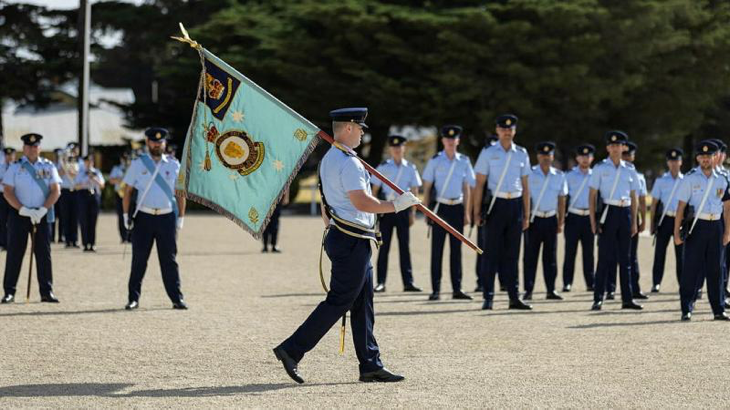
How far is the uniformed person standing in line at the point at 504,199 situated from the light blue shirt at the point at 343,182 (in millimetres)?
4857

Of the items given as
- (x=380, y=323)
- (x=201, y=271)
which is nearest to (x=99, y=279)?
(x=201, y=271)

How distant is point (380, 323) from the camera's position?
12.0 m

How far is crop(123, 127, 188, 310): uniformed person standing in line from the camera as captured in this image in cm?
1296

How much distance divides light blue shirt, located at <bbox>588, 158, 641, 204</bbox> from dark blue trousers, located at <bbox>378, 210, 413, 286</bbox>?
311 cm

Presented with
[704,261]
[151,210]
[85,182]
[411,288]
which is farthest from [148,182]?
[85,182]

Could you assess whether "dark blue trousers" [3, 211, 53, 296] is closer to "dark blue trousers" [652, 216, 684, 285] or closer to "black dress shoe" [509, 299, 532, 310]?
"black dress shoe" [509, 299, 532, 310]

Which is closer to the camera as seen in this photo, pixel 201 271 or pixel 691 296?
pixel 691 296

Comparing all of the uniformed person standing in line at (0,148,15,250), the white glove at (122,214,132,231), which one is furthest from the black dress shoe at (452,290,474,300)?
the uniformed person standing in line at (0,148,15,250)

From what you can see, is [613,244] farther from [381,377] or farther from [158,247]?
[381,377]

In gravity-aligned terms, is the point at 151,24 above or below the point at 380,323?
above

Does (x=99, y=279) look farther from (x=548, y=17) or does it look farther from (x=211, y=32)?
(x=211, y=32)

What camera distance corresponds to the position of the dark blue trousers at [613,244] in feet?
44.3

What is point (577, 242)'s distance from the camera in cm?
1566

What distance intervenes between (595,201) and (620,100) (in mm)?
29891
